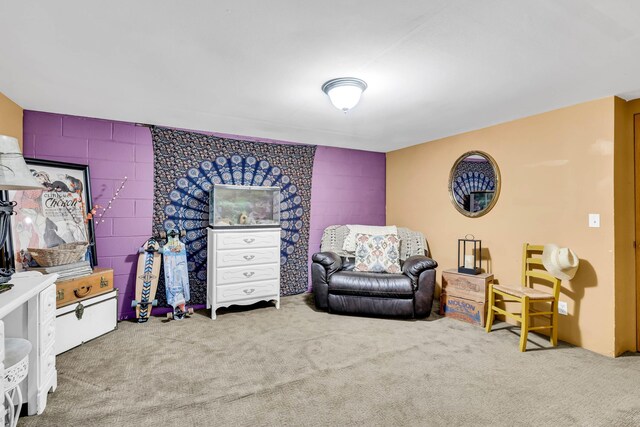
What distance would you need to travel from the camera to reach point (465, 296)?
343 cm

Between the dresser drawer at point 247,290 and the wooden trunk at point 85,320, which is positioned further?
the dresser drawer at point 247,290

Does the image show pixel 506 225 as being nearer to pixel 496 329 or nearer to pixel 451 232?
pixel 451 232

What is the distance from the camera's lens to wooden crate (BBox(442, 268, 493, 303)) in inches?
130

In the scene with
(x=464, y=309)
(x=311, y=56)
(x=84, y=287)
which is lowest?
(x=464, y=309)

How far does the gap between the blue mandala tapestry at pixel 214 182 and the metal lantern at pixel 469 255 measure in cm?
201

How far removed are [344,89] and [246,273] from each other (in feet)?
7.52

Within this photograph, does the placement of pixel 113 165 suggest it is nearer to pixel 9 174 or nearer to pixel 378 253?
pixel 9 174

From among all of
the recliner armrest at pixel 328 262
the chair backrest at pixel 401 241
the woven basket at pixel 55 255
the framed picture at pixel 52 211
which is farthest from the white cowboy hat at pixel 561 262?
the framed picture at pixel 52 211

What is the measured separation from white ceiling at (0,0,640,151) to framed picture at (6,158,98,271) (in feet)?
1.99

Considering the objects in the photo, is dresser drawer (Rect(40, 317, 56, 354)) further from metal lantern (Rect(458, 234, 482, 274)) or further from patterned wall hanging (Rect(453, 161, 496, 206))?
patterned wall hanging (Rect(453, 161, 496, 206))

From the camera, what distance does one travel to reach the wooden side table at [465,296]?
330 cm

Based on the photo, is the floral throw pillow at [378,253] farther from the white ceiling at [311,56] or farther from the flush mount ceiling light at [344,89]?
the flush mount ceiling light at [344,89]

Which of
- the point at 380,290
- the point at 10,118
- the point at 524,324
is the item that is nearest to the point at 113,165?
the point at 10,118

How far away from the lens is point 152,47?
74.7 inches
